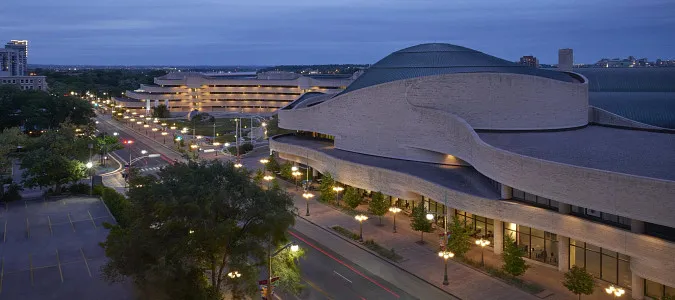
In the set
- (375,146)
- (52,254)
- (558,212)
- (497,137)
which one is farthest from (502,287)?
(52,254)

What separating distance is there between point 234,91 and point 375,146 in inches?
5143

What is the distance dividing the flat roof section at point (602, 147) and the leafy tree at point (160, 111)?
427 ft

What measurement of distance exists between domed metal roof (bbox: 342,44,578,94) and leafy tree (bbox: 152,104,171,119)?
108346 millimetres

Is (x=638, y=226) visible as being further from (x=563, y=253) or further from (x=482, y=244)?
(x=482, y=244)

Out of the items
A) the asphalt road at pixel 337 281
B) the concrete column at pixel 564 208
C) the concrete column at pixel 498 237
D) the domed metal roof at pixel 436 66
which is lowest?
the asphalt road at pixel 337 281

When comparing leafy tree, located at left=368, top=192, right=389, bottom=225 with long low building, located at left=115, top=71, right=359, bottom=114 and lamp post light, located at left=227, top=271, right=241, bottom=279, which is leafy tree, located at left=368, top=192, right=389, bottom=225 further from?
long low building, located at left=115, top=71, right=359, bottom=114

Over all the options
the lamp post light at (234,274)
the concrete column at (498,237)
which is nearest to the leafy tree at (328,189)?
the concrete column at (498,237)

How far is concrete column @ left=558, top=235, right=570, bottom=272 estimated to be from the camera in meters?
35.0

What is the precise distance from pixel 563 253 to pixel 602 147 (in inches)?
451

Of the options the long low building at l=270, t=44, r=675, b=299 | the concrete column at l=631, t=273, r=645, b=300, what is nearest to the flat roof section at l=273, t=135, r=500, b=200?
the long low building at l=270, t=44, r=675, b=299

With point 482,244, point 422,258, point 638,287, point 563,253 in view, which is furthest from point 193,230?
point 638,287

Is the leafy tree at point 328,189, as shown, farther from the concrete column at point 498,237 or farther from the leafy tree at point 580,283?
the leafy tree at point 580,283

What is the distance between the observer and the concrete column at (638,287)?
1208 inches

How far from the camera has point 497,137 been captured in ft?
159
